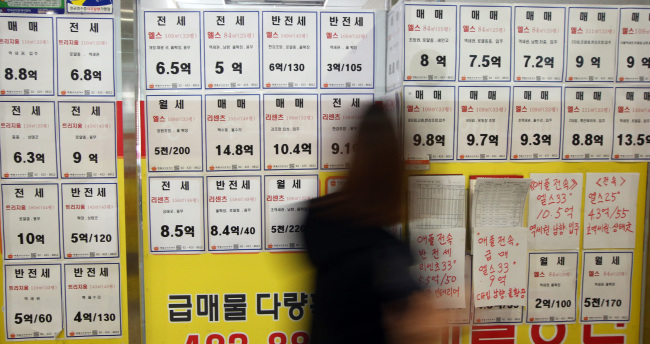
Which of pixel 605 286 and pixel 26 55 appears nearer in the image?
pixel 26 55

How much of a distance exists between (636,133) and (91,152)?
95.8 inches

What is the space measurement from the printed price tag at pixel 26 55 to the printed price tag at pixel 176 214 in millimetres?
634

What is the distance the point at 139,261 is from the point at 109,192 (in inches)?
13.0

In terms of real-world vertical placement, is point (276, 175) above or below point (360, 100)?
below

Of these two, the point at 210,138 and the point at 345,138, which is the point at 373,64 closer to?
the point at 345,138

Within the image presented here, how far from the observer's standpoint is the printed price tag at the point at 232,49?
1.90 meters

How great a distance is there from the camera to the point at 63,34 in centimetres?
188

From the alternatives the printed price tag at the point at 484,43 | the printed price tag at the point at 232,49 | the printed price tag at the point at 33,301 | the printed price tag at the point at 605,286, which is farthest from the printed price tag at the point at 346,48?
the printed price tag at the point at 33,301

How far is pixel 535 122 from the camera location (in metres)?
1.96

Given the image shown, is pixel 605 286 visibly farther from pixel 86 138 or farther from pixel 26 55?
pixel 26 55

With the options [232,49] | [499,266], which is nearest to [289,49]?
[232,49]

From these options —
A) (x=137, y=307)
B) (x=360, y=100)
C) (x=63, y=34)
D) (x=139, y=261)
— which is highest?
(x=63, y=34)

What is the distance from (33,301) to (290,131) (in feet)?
4.45

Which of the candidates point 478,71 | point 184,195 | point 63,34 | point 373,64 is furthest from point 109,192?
point 478,71
